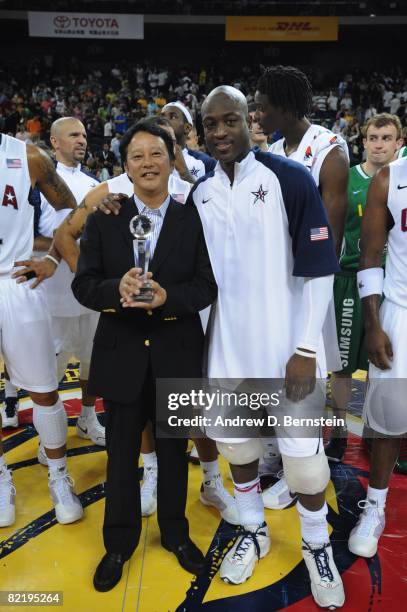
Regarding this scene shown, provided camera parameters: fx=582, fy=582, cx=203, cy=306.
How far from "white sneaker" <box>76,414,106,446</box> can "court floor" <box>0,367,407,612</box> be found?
39cm

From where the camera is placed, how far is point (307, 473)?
2285 mm

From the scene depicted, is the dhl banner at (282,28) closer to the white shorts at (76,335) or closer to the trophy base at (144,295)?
the white shorts at (76,335)

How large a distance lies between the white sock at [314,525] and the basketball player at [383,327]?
374 mm

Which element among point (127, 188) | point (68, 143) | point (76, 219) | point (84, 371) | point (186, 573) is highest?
point (68, 143)

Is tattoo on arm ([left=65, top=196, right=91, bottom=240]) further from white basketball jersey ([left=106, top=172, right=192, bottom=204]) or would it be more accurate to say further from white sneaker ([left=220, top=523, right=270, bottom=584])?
white sneaker ([left=220, top=523, right=270, bottom=584])

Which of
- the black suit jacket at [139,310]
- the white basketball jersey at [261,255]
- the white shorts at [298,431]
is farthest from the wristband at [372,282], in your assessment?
the black suit jacket at [139,310]

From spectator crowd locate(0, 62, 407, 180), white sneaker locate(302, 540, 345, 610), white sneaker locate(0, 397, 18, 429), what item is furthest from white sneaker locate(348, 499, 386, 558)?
spectator crowd locate(0, 62, 407, 180)

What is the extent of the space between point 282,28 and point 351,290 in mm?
22200

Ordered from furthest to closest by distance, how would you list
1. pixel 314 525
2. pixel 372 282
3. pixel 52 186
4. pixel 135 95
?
pixel 135 95 < pixel 52 186 < pixel 372 282 < pixel 314 525

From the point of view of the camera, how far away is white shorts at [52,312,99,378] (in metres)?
3.75

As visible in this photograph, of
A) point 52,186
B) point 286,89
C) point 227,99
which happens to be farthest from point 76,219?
point 286,89

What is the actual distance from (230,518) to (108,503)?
29.2 inches

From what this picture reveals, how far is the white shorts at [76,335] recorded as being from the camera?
3754mm

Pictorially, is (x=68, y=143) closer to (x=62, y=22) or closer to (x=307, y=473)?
(x=307, y=473)
